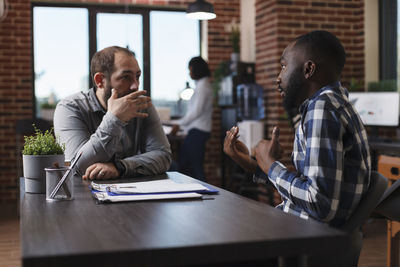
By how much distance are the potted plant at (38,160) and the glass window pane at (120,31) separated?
4793 millimetres

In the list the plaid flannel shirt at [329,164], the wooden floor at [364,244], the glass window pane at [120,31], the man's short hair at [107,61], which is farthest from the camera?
the glass window pane at [120,31]

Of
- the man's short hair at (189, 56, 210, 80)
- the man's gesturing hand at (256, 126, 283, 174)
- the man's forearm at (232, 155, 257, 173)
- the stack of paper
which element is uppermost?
the man's short hair at (189, 56, 210, 80)

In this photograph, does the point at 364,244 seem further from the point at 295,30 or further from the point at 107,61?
the point at 107,61

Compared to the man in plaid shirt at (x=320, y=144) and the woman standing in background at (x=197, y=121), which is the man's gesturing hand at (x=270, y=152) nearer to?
the man in plaid shirt at (x=320, y=144)

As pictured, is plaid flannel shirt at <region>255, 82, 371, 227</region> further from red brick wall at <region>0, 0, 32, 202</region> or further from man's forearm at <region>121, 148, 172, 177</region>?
red brick wall at <region>0, 0, 32, 202</region>

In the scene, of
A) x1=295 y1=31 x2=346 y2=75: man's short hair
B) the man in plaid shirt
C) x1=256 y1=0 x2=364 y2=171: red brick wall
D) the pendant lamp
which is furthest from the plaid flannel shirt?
the pendant lamp

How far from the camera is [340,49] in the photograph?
1516mm

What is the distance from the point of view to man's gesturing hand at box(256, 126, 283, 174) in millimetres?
1521

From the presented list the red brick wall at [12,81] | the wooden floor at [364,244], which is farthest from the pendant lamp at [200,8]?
the wooden floor at [364,244]

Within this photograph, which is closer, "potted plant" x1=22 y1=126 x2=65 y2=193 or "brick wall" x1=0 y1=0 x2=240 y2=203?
"potted plant" x1=22 y1=126 x2=65 y2=193

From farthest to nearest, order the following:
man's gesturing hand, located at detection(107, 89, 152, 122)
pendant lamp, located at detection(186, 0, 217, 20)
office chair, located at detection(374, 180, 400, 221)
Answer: pendant lamp, located at detection(186, 0, 217, 20) < man's gesturing hand, located at detection(107, 89, 152, 122) < office chair, located at detection(374, 180, 400, 221)

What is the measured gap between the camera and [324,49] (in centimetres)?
150

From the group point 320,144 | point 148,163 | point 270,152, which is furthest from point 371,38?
point 320,144

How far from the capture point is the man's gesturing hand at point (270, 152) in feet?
4.99
